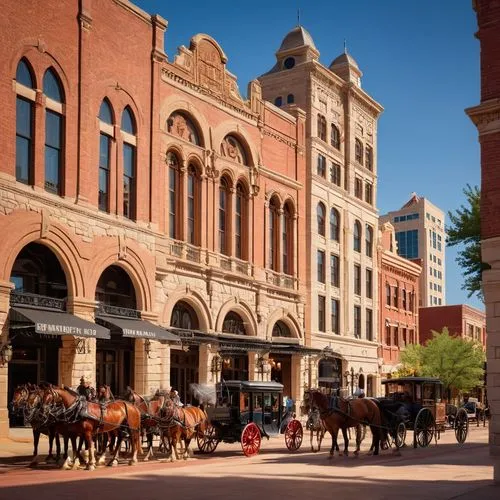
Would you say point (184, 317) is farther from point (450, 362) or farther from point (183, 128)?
point (450, 362)

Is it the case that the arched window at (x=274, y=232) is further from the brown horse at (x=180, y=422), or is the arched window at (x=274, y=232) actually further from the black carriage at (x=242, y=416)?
the brown horse at (x=180, y=422)

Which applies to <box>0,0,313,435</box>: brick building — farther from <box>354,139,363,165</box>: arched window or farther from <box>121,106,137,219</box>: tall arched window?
<box>354,139,363,165</box>: arched window

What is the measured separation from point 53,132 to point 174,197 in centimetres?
898

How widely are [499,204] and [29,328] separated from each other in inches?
599

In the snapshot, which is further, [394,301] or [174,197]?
[394,301]

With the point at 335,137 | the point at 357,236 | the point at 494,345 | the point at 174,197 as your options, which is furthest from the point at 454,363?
the point at 494,345

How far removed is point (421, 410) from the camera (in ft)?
96.5

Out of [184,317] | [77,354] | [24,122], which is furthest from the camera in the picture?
[184,317]

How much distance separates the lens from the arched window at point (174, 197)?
127ft

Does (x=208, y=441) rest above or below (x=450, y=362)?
below

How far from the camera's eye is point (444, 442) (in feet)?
112

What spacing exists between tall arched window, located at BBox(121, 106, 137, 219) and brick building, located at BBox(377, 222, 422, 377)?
29.9 metres

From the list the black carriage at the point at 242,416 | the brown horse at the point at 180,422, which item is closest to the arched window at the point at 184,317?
the black carriage at the point at 242,416

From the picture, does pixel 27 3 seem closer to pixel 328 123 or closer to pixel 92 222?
pixel 92 222
